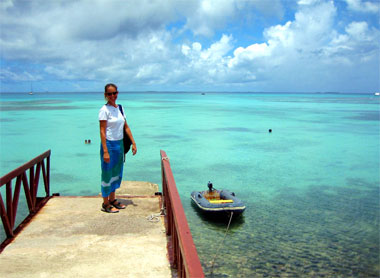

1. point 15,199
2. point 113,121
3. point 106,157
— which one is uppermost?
point 113,121

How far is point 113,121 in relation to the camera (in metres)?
4.70

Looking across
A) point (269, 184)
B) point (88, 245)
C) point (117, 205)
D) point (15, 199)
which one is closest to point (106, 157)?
point (117, 205)

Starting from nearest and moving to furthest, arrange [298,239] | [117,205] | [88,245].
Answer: [88,245], [117,205], [298,239]

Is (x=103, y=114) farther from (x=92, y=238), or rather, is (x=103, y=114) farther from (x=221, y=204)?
(x=221, y=204)

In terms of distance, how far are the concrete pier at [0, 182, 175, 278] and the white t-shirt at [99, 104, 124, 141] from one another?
127cm

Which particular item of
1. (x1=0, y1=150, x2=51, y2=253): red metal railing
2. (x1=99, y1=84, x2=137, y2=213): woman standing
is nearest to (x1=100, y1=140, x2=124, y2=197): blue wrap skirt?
(x1=99, y1=84, x2=137, y2=213): woman standing

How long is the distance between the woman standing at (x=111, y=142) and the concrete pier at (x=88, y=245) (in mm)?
A: 478

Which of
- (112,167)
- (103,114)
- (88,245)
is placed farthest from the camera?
(112,167)

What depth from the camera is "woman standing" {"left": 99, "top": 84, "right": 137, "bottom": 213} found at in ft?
15.3

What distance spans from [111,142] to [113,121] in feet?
1.06

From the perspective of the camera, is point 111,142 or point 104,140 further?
point 111,142

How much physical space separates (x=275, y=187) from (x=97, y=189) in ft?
22.6

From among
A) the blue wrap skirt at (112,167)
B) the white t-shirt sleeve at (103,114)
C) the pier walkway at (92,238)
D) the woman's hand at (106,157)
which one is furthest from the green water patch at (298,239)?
the white t-shirt sleeve at (103,114)

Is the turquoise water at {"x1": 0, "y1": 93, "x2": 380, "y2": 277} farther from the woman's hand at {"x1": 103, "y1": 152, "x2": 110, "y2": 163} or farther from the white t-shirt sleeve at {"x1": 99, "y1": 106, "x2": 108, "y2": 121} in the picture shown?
the white t-shirt sleeve at {"x1": 99, "y1": 106, "x2": 108, "y2": 121}
